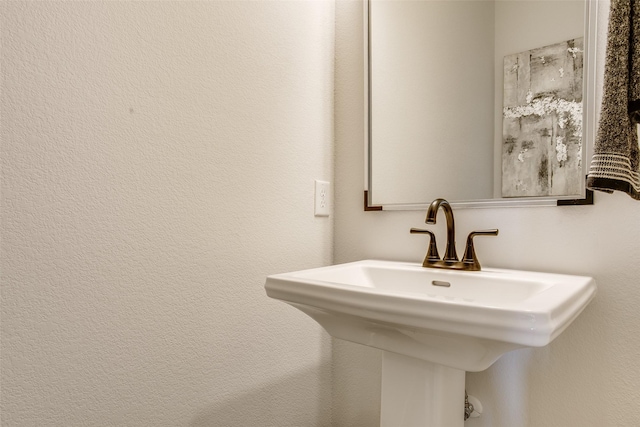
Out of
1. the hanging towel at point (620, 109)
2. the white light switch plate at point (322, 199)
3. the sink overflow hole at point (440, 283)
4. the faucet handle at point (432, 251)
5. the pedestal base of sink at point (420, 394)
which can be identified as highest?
the hanging towel at point (620, 109)

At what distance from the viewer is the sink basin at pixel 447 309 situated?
52 cm

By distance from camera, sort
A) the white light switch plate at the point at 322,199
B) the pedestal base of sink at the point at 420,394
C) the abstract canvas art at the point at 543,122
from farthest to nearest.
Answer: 1. the white light switch plate at the point at 322,199
2. the abstract canvas art at the point at 543,122
3. the pedestal base of sink at the point at 420,394

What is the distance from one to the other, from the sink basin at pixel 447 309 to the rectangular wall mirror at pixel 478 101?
247 mm

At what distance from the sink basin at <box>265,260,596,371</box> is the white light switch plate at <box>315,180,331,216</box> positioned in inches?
13.1

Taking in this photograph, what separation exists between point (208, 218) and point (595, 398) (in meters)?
0.99

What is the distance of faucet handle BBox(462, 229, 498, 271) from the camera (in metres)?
0.93

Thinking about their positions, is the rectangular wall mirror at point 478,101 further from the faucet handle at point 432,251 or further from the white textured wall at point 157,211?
the white textured wall at point 157,211

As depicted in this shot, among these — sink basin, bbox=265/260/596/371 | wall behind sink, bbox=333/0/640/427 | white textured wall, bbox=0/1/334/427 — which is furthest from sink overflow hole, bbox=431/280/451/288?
white textured wall, bbox=0/1/334/427

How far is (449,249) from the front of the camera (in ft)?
3.26

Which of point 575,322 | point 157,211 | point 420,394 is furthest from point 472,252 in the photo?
point 157,211

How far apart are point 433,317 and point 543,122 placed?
2.19ft

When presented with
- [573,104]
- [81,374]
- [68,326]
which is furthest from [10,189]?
[573,104]

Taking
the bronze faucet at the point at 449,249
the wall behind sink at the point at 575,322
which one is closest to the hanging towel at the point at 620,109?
the wall behind sink at the point at 575,322

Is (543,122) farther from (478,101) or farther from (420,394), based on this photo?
(420,394)
